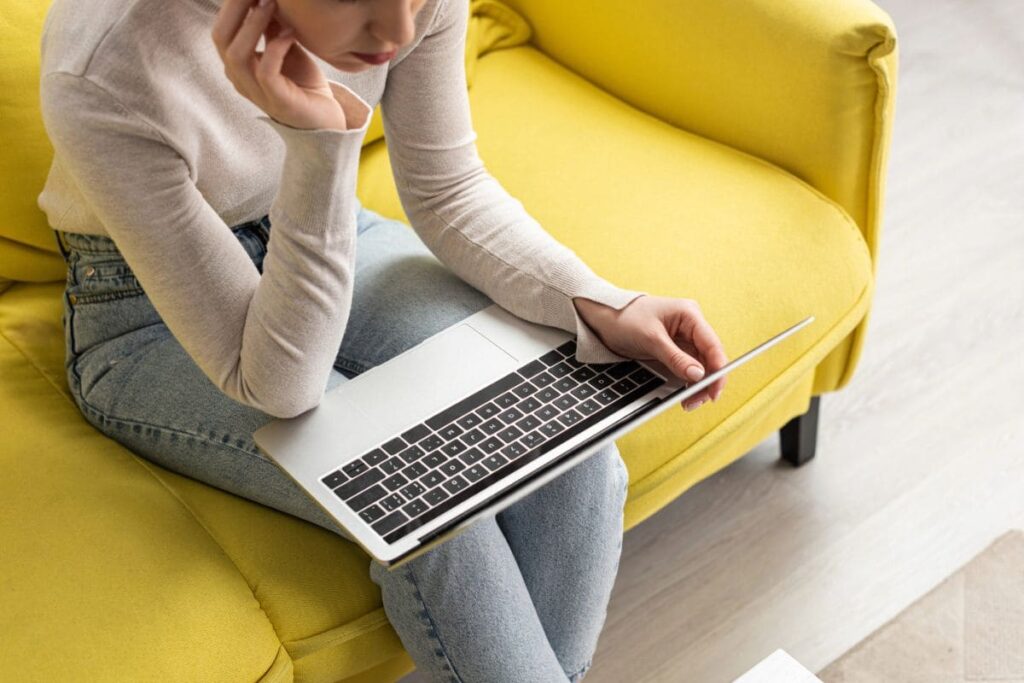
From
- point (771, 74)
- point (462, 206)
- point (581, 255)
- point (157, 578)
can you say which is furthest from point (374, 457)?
point (771, 74)

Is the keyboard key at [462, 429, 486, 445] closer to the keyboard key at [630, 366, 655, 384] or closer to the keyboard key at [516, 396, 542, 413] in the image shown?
the keyboard key at [516, 396, 542, 413]

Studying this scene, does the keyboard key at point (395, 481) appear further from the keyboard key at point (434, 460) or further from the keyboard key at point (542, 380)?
the keyboard key at point (542, 380)

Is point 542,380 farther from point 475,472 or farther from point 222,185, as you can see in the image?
point 222,185

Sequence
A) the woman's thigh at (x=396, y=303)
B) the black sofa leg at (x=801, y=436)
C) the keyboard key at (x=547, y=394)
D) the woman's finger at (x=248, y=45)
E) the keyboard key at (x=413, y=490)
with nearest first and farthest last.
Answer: the woman's finger at (x=248, y=45), the keyboard key at (x=413, y=490), the keyboard key at (x=547, y=394), the woman's thigh at (x=396, y=303), the black sofa leg at (x=801, y=436)

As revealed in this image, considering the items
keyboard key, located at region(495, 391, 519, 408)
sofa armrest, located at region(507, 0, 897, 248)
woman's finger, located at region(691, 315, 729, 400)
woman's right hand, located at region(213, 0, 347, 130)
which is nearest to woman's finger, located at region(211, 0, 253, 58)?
woman's right hand, located at region(213, 0, 347, 130)

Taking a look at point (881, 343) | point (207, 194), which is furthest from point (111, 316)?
point (881, 343)

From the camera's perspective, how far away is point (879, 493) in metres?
1.66

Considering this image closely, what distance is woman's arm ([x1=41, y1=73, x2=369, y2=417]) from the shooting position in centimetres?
94

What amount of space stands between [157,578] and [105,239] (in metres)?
0.33

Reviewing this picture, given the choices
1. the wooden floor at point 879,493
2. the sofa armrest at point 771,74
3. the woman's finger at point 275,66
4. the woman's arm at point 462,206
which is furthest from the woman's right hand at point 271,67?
the wooden floor at point 879,493

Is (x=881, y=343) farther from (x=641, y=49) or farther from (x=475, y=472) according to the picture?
(x=475, y=472)

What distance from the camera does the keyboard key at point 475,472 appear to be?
1.00 m

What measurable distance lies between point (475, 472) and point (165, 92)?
1.31 ft

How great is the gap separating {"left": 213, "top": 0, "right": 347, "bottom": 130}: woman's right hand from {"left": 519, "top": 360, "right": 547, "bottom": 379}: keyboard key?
0.30 metres
